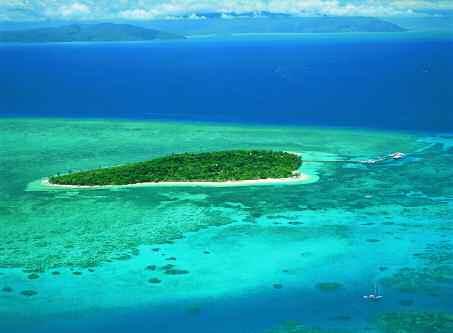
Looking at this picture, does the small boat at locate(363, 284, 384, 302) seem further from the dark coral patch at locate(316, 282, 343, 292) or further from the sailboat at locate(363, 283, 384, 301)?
the dark coral patch at locate(316, 282, 343, 292)

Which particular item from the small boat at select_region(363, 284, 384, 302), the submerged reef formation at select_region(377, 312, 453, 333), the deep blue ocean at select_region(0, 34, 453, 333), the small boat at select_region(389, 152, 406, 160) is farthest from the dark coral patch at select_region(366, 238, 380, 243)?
the small boat at select_region(389, 152, 406, 160)

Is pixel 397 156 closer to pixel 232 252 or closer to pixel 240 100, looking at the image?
pixel 232 252

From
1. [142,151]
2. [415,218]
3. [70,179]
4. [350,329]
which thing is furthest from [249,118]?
[350,329]

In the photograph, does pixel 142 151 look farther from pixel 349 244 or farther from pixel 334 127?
pixel 349 244

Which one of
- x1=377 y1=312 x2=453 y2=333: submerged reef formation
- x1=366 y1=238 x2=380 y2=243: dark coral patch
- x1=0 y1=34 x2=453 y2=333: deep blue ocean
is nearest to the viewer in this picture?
x1=377 y1=312 x2=453 y2=333: submerged reef formation

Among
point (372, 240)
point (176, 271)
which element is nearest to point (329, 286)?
point (372, 240)

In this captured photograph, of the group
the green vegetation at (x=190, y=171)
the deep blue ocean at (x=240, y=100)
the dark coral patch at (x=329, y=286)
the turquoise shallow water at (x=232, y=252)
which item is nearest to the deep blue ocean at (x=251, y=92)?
the deep blue ocean at (x=240, y=100)
